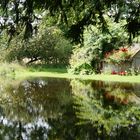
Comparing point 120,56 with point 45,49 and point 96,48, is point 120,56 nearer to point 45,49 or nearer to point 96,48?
point 96,48

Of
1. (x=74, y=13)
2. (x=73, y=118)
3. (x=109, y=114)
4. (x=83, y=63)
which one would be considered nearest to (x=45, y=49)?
(x=83, y=63)

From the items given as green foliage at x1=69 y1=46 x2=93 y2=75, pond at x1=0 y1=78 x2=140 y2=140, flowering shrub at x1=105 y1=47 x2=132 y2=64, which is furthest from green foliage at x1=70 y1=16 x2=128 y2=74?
pond at x1=0 y1=78 x2=140 y2=140

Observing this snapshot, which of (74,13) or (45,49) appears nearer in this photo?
(74,13)

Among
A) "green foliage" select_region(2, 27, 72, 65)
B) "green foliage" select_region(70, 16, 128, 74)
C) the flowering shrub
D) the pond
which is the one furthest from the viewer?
"green foliage" select_region(2, 27, 72, 65)

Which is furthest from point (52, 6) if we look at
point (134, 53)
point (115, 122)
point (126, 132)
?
point (134, 53)

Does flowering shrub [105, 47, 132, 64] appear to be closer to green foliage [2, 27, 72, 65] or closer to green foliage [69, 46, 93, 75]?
green foliage [69, 46, 93, 75]

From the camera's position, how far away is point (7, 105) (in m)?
19.4

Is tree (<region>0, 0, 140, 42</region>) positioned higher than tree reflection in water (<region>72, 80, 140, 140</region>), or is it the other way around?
tree (<region>0, 0, 140, 42</region>)

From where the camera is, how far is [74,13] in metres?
9.59

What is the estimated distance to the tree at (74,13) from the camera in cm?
824

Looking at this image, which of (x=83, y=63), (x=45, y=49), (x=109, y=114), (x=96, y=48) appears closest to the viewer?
(x=109, y=114)

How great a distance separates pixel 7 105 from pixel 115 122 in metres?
6.57

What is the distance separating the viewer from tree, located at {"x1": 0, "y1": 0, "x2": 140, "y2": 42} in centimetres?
824

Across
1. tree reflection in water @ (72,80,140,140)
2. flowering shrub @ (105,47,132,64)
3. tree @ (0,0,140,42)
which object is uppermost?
tree @ (0,0,140,42)
